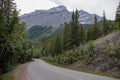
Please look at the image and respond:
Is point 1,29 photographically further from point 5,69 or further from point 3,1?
point 5,69

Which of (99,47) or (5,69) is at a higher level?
(99,47)

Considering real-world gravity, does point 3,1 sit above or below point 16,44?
above

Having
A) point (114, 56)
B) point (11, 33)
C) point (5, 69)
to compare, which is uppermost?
point (11, 33)

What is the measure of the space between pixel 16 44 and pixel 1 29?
5.03 m

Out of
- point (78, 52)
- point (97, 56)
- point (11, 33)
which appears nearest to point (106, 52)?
point (97, 56)

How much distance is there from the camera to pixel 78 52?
4912cm

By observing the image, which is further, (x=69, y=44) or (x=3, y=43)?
(x=69, y=44)

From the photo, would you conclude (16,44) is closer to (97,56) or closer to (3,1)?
(3,1)

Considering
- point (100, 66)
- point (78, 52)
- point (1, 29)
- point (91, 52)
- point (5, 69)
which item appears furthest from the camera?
point (78, 52)

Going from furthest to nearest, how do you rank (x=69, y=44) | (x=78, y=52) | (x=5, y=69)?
1. (x=69, y=44)
2. (x=78, y=52)
3. (x=5, y=69)

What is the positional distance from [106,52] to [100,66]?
359 cm

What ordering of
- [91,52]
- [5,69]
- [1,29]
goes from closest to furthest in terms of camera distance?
[1,29], [5,69], [91,52]

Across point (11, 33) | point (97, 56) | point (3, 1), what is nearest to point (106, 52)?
point (97, 56)

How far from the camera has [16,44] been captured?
37281 millimetres
